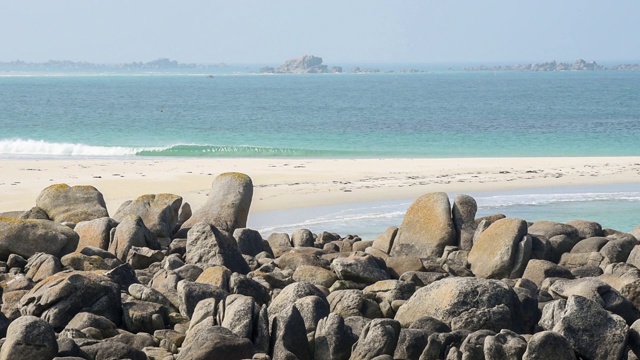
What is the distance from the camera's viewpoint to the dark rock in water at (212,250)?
14.3 m

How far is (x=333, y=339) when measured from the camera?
10.9 m

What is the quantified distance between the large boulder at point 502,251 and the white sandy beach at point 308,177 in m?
10.9

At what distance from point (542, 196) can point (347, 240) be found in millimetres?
10905

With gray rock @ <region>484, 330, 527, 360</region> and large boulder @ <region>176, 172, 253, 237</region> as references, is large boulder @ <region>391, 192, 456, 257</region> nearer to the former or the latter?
large boulder @ <region>176, 172, 253, 237</region>

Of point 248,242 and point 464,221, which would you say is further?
point 464,221

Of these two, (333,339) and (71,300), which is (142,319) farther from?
(333,339)

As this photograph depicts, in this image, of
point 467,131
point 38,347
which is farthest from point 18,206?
point 467,131

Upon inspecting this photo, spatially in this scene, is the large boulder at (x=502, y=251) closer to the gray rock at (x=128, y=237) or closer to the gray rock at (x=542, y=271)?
the gray rock at (x=542, y=271)

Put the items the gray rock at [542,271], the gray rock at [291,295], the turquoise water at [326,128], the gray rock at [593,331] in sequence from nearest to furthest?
the gray rock at [593,331], the gray rock at [291,295], the gray rock at [542,271], the turquoise water at [326,128]

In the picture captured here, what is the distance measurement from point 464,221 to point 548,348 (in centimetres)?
612

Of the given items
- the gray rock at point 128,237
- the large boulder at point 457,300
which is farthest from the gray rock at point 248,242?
the large boulder at point 457,300

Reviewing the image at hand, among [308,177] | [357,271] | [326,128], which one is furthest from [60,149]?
[357,271]

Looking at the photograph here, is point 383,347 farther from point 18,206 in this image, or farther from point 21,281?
point 18,206

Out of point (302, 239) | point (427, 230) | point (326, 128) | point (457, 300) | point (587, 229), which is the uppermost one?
point (457, 300)
